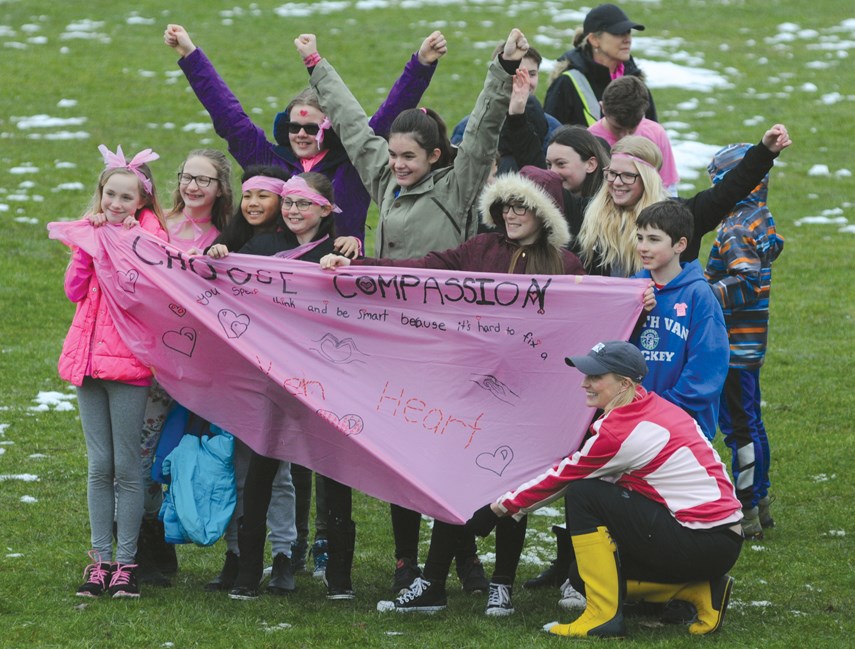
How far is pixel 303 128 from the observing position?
8.54 meters

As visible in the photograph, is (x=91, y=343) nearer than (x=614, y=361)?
No

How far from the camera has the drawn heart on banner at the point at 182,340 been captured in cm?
754

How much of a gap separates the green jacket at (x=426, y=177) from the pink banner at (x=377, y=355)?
0.47 meters

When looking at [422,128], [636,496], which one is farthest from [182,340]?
[636,496]

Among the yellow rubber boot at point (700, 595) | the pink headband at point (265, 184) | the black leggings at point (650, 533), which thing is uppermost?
the pink headband at point (265, 184)

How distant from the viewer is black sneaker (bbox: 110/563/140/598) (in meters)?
7.34

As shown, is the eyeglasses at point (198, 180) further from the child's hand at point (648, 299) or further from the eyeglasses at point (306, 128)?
the child's hand at point (648, 299)

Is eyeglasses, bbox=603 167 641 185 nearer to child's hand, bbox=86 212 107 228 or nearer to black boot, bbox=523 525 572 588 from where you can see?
black boot, bbox=523 525 572 588

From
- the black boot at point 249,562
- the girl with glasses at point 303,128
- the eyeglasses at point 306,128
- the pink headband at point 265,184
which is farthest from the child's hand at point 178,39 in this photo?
the black boot at point 249,562

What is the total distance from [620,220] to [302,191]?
5.65ft

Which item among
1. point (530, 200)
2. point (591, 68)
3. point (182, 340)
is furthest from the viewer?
point (591, 68)

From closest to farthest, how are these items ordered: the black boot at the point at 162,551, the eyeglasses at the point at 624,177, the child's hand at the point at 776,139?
the child's hand at the point at 776,139, the eyeglasses at the point at 624,177, the black boot at the point at 162,551

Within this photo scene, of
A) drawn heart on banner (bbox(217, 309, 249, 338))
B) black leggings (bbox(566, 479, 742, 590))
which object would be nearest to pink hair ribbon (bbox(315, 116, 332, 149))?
drawn heart on banner (bbox(217, 309, 249, 338))

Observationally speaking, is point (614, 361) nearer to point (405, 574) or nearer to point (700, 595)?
point (700, 595)
